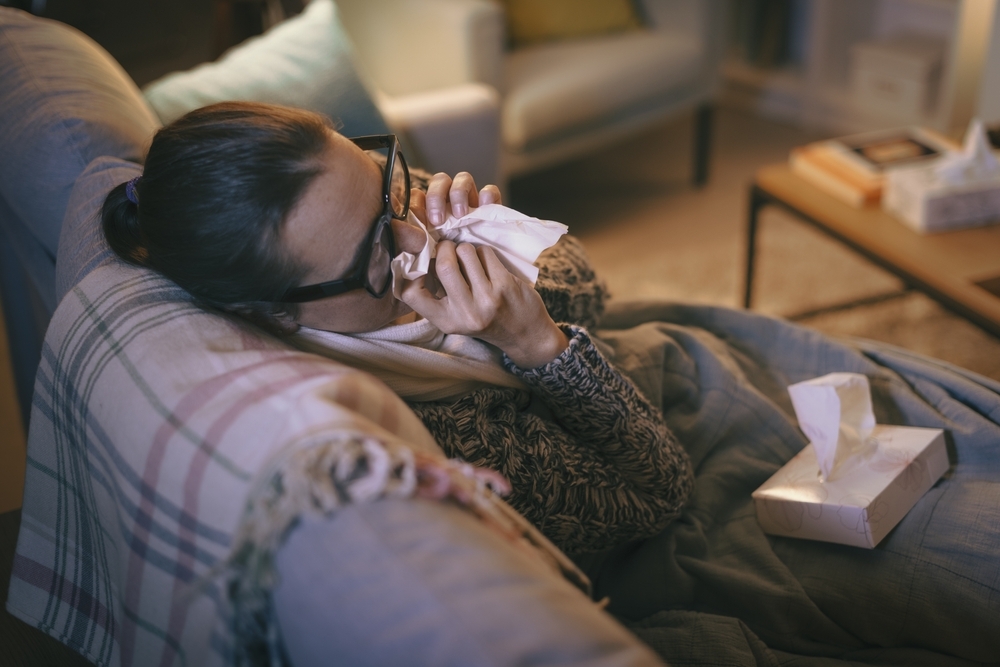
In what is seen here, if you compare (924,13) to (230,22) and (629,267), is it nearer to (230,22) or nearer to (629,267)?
(629,267)

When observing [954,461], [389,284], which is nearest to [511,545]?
[389,284]

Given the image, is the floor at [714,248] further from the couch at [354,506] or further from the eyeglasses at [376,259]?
the eyeglasses at [376,259]

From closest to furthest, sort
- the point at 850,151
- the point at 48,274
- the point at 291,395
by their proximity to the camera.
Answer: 1. the point at 291,395
2. the point at 48,274
3. the point at 850,151

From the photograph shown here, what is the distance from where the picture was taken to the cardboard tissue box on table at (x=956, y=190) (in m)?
1.62

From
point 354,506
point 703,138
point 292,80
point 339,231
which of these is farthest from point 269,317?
point 703,138

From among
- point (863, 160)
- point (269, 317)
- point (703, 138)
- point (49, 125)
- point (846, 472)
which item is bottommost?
point (703, 138)

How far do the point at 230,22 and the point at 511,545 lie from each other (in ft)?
6.75

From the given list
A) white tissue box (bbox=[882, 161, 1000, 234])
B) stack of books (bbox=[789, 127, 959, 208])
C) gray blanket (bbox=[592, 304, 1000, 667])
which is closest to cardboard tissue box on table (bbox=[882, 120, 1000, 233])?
white tissue box (bbox=[882, 161, 1000, 234])

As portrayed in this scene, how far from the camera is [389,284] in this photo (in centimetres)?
86

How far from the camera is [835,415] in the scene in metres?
1.01

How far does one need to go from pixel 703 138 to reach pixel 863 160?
47.2 inches

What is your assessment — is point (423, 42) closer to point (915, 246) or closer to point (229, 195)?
point (915, 246)

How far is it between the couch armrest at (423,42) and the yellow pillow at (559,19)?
0.52 meters

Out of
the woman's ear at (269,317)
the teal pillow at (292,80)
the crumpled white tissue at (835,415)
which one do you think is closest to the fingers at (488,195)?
the woman's ear at (269,317)
